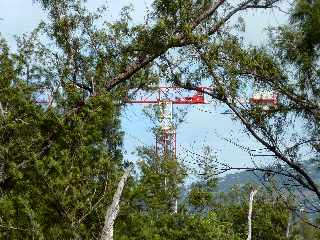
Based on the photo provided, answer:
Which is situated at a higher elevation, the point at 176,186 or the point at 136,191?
the point at 176,186

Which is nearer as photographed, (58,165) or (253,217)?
(58,165)

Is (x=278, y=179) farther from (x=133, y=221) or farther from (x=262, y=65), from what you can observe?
(x=133, y=221)

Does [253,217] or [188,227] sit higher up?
[253,217]

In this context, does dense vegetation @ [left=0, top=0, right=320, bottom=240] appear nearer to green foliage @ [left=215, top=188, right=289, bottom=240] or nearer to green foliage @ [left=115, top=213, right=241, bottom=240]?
green foliage @ [left=115, top=213, right=241, bottom=240]

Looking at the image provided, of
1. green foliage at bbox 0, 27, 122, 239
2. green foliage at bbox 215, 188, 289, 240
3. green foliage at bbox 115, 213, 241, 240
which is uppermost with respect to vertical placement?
green foliage at bbox 215, 188, 289, 240

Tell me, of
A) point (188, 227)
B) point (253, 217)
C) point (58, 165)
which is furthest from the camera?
point (253, 217)

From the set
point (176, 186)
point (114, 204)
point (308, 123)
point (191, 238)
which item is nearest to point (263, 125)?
point (308, 123)

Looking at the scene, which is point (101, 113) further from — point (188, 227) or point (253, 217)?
point (253, 217)

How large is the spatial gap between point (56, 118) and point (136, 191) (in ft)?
8.10

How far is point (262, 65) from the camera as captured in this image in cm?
963

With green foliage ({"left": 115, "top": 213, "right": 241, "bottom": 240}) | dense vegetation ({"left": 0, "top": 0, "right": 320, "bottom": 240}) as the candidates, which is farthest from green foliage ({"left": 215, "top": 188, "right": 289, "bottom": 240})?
dense vegetation ({"left": 0, "top": 0, "right": 320, "bottom": 240})

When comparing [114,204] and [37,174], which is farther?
[37,174]

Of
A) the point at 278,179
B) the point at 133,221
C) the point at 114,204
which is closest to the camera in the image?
the point at 114,204

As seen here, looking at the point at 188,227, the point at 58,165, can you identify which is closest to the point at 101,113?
the point at 58,165
